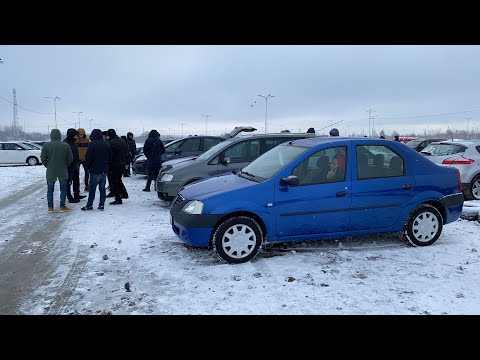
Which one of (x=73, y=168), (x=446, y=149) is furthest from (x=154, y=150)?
(x=446, y=149)

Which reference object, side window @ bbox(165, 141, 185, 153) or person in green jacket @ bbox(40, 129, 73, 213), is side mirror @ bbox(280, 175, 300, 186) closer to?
person in green jacket @ bbox(40, 129, 73, 213)

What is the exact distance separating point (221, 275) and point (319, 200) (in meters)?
1.82

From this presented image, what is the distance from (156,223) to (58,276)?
118 inches

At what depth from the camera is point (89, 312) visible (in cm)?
410

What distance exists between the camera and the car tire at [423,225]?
6188 mm

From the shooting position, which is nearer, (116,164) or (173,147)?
(116,164)

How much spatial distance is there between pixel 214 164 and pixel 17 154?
20345 millimetres

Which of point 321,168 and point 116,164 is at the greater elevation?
point 116,164

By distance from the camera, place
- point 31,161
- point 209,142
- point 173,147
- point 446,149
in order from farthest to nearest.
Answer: point 31,161
point 173,147
point 209,142
point 446,149

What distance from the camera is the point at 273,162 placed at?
633 centimetres

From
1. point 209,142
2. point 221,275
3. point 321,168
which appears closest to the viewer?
point 221,275

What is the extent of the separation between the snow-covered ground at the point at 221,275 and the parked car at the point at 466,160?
10.6ft

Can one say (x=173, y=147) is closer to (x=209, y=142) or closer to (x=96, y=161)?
(x=209, y=142)

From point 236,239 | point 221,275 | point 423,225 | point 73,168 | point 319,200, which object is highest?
point 73,168
